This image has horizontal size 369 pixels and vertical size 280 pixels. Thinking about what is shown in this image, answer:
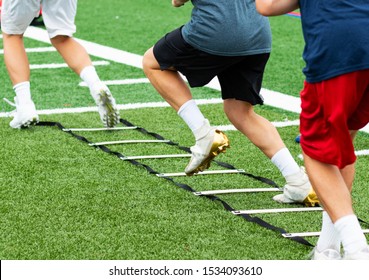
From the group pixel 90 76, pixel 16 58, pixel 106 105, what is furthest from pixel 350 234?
pixel 16 58

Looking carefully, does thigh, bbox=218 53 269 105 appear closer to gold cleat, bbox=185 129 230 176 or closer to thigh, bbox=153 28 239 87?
thigh, bbox=153 28 239 87

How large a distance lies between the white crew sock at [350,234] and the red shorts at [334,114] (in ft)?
0.73

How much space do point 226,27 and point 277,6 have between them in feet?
3.04

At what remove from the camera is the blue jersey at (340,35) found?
387cm

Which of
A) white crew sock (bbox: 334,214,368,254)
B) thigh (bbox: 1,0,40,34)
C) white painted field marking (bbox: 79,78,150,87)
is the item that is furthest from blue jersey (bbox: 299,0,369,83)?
white painted field marking (bbox: 79,78,150,87)

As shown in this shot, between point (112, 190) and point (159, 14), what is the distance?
7899mm

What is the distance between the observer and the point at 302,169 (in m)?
5.23

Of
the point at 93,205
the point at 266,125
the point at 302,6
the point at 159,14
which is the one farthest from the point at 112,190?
the point at 159,14

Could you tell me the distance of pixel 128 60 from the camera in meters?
9.84

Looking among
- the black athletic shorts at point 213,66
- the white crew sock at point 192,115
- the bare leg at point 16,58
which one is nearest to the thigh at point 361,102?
the black athletic shorts at point 213,66

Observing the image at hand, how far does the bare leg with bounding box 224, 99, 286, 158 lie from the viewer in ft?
17.1

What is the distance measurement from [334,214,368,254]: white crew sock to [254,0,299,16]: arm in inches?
35.3

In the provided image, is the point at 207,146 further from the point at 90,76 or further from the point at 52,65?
the point at 52,65

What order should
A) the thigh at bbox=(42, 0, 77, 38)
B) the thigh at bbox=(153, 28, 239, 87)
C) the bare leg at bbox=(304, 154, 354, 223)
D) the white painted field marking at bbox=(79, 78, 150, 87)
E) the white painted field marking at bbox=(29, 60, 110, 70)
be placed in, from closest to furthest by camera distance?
the bare leg at bbox=(304, 154, 354, 223), the thigh at bbox=(153, 28, 239, 87), the thigh at bbox=(42, 0, 77, 38), the white painted field marking at bbox=(79, 78, 150, 87), the white painted field marking at bbox=(29, 60, 110, 70)
